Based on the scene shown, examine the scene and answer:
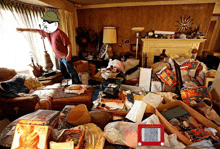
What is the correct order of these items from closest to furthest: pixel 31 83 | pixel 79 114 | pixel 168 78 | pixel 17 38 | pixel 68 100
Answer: pixel 79 114
pixel 68 100
pixel 31 83
pixel 168 78
pixel 17 38

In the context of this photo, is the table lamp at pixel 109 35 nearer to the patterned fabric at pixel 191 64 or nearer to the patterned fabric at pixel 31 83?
the patterned fabric at pixel 191 64

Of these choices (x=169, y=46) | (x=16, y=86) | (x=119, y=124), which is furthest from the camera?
(x=169, y=46)

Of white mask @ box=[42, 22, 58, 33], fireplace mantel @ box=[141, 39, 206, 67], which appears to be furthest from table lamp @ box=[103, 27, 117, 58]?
white mask @ box=[42, 22, 58, 33]

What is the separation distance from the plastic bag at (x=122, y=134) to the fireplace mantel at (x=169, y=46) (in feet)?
10.1

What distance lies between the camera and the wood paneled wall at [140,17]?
3.29m

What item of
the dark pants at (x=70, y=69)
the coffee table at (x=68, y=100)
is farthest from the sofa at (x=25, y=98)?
the dark pants at (x=70, y=69)

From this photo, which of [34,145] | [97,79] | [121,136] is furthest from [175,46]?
[34,145]

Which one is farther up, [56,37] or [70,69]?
[56,37]

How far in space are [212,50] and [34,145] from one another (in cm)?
639

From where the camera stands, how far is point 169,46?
11.4 feet

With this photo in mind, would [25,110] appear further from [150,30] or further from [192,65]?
[150,30]

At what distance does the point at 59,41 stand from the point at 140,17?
8.94ft

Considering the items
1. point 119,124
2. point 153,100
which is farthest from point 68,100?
point 153,100

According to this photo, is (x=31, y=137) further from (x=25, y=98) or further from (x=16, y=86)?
(x=16, y=86)
